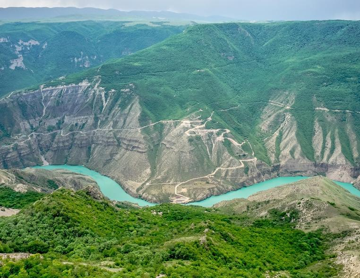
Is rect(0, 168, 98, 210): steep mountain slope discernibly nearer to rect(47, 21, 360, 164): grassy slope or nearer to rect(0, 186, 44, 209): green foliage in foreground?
rect(0, 186, 44, 209): green foliage in foreground

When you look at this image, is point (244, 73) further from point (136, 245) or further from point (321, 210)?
point (136, 245)

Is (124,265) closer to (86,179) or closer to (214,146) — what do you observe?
(86,179)

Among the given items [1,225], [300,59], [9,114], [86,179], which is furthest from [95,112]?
[1,225]

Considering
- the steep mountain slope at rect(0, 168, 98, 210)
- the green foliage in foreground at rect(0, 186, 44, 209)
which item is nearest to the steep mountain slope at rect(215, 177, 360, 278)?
the steep mountain slope at rect(0, 168, 98, 210)

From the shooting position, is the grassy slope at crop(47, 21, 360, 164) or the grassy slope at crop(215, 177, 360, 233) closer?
the grassy slope at crop(215, 177, 360, 233)

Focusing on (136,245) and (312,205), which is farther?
(312,205)

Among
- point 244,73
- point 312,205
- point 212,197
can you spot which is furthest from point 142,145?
point 312,205

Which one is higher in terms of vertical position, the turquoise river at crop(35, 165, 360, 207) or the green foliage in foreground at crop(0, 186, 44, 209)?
the green foliage in foreground at crop(0, 186, 44, 209)

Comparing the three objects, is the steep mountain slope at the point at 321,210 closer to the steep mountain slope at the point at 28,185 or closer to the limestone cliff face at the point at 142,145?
the steep mountain slope at the point at 28,185

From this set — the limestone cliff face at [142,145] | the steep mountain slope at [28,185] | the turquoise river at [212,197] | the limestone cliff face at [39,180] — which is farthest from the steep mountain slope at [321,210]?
the limestone cliff face at [39,180]
